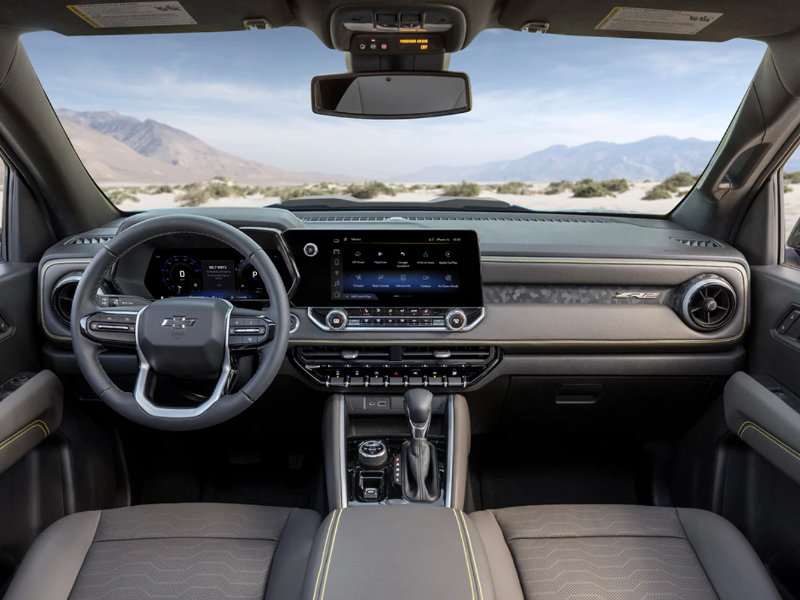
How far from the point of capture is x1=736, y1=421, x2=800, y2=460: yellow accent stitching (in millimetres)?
2105

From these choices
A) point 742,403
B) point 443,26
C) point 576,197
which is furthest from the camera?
point 576,197

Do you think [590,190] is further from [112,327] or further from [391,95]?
[112,327]

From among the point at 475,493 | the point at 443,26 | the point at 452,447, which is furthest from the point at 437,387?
the point at 443,26

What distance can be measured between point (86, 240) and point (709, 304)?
2757 millimetres

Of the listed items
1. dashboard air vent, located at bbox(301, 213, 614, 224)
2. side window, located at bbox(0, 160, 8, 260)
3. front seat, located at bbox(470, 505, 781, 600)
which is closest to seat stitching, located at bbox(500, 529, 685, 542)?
front seat, located at bbox(470, 505, 781, 600)

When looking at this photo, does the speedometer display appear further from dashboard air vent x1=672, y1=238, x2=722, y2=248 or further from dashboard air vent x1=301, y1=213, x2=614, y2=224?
dashboard air vent x1=672, y1=238, x2=722, y2=248

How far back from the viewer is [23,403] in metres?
2.34

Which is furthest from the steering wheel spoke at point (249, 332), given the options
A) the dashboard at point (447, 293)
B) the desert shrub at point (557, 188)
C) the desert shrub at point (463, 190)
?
the desert shrub at point (557, 188)

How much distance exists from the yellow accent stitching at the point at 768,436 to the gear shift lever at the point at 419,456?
1.26 meters

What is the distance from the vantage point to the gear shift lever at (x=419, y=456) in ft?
7.80

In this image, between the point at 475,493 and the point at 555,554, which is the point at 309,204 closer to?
the point at 475,493

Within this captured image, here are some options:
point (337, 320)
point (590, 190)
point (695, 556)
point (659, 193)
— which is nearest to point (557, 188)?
point (590, 190)

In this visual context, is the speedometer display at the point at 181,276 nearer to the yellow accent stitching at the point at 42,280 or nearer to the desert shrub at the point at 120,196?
the yellow accent stitching at the point at 42,280

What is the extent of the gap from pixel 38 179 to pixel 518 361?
2262mm
